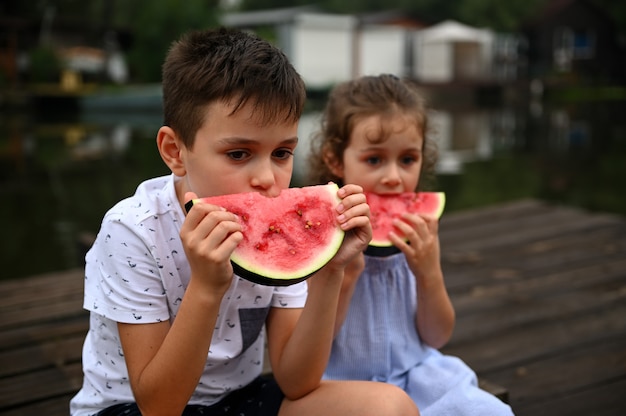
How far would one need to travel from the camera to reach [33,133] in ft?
52.9

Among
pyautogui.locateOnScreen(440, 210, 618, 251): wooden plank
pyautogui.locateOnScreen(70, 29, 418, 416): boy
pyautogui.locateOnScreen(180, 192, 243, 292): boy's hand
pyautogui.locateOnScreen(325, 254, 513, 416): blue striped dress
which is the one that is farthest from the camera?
pyautogui.locateOnScreen(440, 210, 618, 251): wooden plank

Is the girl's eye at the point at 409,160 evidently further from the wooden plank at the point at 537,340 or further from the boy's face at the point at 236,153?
the wooden plank at the point at 537,340

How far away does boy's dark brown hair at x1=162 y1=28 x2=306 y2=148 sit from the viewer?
1761mm

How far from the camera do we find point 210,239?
5.18 ft

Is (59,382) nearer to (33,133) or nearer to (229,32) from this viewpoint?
(229,32)

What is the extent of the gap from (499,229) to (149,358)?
179 inches

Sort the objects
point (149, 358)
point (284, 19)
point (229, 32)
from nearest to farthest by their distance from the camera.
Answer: point (149, 358), point (229, 32), point (284, 19)

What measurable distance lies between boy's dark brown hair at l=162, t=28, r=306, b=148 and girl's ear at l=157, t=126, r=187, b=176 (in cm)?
2

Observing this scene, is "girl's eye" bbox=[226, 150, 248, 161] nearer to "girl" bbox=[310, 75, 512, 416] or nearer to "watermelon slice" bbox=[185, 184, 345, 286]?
"watermelon slice" bbox=[185, 184, 345, 286]

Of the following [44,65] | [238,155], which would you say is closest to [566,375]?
[238,155]

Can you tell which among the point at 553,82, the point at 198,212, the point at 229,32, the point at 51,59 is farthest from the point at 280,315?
the point at 553,82

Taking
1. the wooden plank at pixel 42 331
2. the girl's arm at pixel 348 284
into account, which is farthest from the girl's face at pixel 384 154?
the wooden plank at pixel 42 331

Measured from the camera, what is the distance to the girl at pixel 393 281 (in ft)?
7.66

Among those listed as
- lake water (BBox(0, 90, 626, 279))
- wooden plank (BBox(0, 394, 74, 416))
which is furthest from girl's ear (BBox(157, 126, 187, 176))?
lake water (BBox(0, 90, 626, 279))
